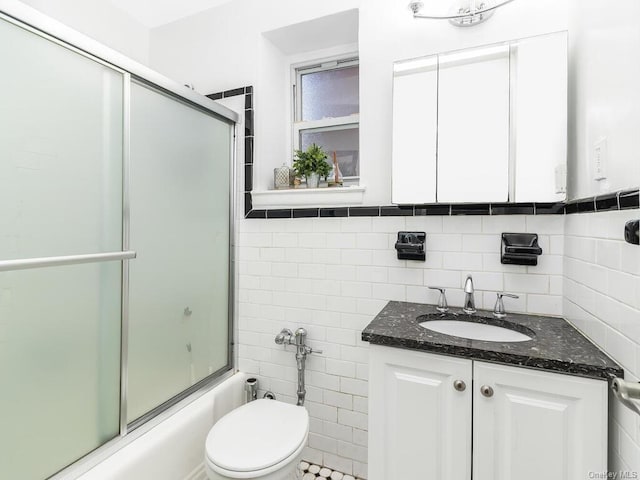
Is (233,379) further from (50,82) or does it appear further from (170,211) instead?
(50,82)

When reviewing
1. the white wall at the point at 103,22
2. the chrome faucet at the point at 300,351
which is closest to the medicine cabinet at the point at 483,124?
the chrome faucet at the point at 300,351

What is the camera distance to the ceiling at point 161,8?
189 cm

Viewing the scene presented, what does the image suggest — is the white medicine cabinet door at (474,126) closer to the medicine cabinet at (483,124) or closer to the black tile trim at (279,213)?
the medicine cabinet at (483,124)

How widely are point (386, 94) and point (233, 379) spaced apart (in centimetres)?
168

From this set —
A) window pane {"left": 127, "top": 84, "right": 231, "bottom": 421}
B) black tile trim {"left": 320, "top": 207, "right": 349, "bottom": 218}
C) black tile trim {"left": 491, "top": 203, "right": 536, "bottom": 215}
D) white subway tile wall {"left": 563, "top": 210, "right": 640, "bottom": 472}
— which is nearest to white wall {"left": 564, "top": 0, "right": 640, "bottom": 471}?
white subway tile wall {"left": 563, "top": 210, "right": 640, "bottom": 472}

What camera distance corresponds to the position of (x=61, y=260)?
41.5 inches

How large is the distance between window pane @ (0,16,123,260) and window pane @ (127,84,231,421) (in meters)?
0.10

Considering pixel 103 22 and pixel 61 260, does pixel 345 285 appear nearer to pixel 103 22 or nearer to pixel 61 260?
pixel 61 260

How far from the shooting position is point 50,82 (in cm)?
105

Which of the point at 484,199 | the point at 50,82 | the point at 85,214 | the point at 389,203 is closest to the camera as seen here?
the point at 50,82

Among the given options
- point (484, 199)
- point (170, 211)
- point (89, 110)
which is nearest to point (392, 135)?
point (484, 199)

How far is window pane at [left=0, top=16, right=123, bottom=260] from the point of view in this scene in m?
0.95

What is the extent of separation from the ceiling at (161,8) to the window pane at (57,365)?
1613mm

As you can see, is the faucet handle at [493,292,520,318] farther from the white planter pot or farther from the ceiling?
the ceiling
